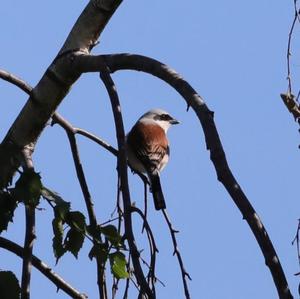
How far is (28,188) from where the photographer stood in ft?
13.4

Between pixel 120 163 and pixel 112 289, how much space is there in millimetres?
868

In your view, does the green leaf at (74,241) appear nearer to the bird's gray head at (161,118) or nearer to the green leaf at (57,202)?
the green leaf at (57,202)

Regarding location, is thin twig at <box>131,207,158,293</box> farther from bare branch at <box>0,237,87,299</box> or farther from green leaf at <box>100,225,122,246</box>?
bare branch at <box>0,237,87,299</box>

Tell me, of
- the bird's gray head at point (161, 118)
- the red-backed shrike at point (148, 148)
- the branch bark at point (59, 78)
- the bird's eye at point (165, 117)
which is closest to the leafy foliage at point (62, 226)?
the branch bark at point (59, 78)

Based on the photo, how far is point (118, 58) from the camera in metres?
4.41

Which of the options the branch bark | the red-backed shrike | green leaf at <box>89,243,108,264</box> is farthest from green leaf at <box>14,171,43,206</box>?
the red-backed shrike

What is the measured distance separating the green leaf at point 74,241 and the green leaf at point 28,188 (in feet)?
0.72

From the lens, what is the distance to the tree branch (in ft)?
9.74

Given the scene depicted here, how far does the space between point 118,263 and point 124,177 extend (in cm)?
54

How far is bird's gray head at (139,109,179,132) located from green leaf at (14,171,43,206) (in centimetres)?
599

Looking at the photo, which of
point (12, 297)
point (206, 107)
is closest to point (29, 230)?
point (12, 297)

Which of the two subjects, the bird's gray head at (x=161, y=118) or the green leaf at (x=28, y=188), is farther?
the bird's gray head at (x=161, y=118)

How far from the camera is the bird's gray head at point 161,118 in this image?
1016 centimetres

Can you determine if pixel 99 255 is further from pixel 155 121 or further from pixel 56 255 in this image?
pixel 155 121
